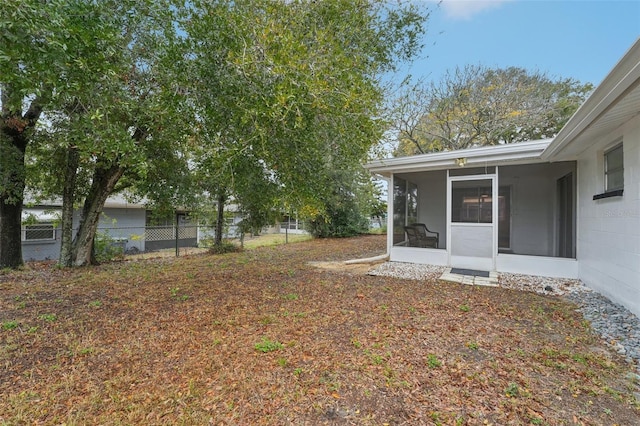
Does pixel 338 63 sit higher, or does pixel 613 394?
pixel 338 63

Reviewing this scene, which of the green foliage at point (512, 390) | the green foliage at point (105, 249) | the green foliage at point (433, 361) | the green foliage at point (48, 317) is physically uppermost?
the green foliage at point (105, 249)

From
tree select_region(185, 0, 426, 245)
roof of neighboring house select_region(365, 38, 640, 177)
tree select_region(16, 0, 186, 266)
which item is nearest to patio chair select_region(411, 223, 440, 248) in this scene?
roof of neighboring house select_region(365, 38, 640, 177)

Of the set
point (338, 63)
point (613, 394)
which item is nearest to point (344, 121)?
point (338, 63)

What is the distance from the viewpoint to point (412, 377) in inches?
94.5

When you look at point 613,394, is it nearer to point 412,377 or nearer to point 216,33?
point 412,377

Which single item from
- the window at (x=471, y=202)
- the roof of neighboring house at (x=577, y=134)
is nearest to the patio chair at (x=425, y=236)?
the window at (x=471, y=202)

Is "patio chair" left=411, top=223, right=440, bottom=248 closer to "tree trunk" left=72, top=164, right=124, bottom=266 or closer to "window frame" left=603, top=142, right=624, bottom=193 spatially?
"window frame" left=603, top=142, right=624, bottom=193

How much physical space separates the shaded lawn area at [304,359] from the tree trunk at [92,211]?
7.93 feet

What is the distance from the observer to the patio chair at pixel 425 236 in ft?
25.3

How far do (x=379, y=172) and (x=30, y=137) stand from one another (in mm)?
7604

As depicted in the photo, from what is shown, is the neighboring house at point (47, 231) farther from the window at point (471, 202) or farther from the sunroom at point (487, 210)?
the window at point (471, 202)

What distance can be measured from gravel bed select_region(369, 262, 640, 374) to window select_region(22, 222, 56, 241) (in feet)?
38.9

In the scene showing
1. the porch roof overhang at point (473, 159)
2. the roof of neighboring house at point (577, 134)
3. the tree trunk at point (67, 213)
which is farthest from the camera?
the tree trunk at point (67, 213)

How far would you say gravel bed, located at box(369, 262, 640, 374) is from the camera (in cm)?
303
